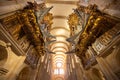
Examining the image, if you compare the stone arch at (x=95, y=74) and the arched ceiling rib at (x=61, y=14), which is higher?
the arched ceiling rib at (x=61, y=14)

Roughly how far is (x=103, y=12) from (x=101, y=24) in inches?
22.6

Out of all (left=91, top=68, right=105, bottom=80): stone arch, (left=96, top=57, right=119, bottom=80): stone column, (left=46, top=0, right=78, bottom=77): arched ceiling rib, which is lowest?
(left=96, top=57, right=119, bottom=80): stone column

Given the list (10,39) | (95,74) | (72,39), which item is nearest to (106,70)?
(95,74)

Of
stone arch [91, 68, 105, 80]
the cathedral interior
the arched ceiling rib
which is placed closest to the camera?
the cathedral interior

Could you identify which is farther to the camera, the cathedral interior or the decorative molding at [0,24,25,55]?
the cathedral interior

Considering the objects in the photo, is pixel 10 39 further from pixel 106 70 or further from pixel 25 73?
pixel 106 70

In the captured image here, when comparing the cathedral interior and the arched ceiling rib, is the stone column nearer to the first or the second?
the cathedral interior

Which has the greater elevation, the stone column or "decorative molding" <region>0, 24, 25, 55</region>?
"decorative molding" <region>0, 24, 25, 55</region>

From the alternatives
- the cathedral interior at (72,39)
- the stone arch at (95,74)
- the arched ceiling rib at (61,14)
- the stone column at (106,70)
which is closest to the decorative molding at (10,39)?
the cathedral interior at (72,39)

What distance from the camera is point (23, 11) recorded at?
6098mm

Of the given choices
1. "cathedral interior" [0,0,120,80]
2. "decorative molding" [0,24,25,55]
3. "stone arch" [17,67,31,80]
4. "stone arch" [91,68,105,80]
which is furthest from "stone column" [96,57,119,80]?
"stone arch" [17,67,31,80]

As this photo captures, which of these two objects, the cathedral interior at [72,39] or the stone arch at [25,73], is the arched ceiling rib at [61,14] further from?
the stone arch at [25,73]

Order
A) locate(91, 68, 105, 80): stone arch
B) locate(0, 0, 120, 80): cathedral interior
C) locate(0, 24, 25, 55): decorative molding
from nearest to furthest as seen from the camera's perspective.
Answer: locate(0, 24, 25, 55): decorative molding
locate(0, 0, 120, 80): cathedral interior
locate(91, 68, 105, 80): stone arch

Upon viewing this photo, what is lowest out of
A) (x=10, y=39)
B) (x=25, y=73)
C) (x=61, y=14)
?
(x=10, y=39)
